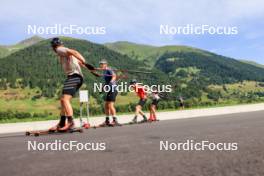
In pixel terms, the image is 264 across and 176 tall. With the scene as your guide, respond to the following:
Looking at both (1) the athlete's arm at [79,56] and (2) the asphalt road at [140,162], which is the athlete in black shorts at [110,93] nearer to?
(1) the athlete's arm at [79,56]

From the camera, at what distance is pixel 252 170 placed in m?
3.61

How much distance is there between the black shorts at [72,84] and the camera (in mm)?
9484

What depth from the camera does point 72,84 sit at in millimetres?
9555

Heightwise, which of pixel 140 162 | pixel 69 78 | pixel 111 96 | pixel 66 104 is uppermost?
pixel 69 78

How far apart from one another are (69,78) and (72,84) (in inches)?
6.0

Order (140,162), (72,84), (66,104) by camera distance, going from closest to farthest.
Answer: (140,162)
(66,104)
(72,84)

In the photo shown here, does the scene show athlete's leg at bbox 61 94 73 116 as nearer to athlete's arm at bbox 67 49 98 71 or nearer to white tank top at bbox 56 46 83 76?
white tank top at bbox 56 46 83 76

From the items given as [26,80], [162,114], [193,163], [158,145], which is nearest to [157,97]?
[162,114]
